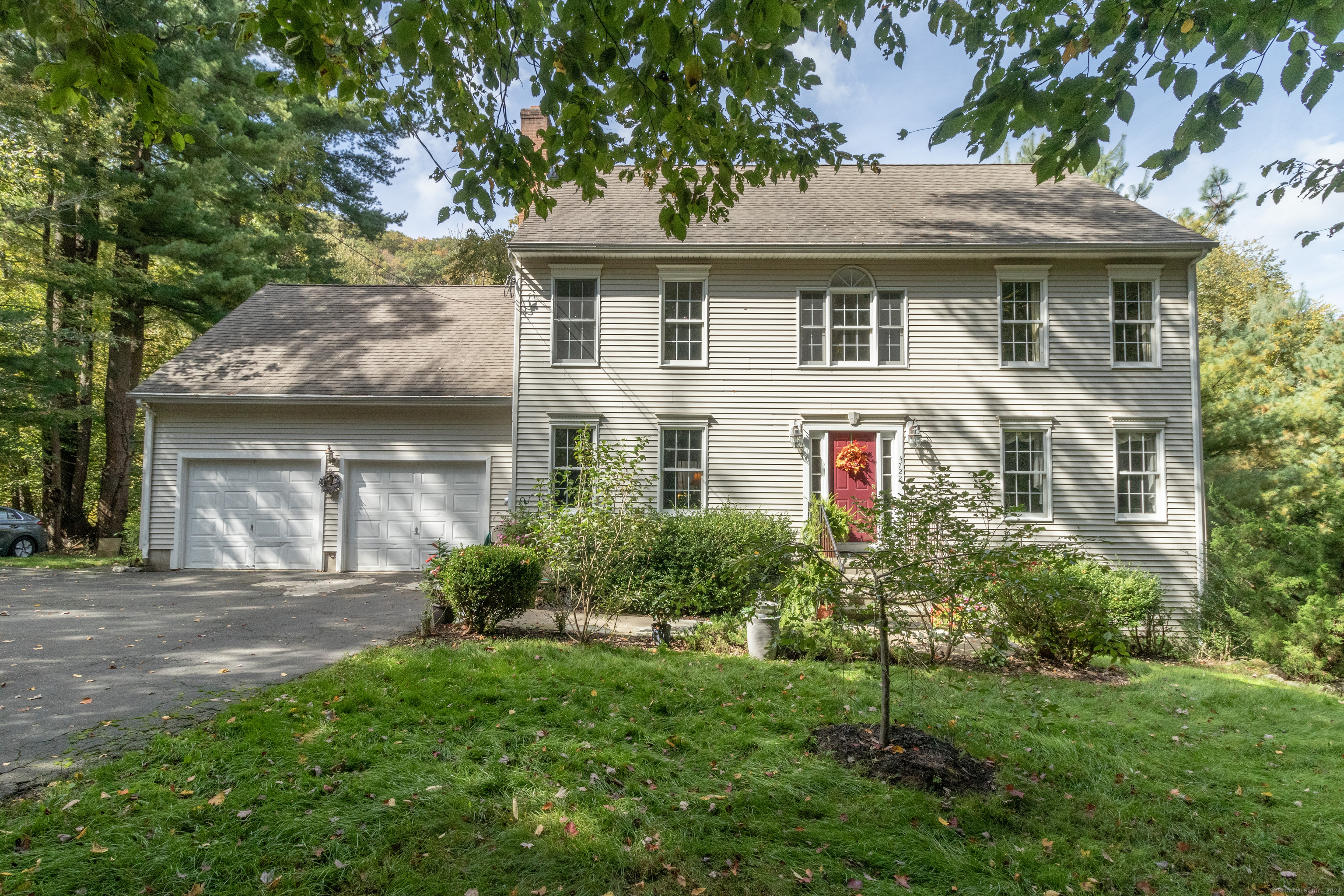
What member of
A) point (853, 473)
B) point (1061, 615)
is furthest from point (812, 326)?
point (1061, 615)

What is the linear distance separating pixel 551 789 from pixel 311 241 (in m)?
20.8

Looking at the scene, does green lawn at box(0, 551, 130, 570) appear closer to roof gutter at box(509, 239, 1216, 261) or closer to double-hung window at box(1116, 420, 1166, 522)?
roof gutter at box(509, 239, 1216, 261)

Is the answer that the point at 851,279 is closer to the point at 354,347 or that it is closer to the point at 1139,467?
the point at 1139,467

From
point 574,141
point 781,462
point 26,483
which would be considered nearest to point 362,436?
point 781,462

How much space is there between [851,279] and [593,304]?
5040mm

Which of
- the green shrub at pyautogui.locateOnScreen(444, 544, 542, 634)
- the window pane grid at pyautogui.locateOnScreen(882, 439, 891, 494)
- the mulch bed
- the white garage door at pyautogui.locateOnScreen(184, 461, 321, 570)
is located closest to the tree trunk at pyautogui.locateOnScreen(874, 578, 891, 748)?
the mulch bed

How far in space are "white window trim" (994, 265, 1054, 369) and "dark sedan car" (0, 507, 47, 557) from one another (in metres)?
22.2

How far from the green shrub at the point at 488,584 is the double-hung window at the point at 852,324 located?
6.94 metres

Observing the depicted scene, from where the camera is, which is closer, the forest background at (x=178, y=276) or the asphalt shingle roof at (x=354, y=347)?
the asphalt shingle roof at (x=354, y=347)

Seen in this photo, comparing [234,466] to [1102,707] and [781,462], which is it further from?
[1102,707]

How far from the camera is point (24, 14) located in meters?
2.80

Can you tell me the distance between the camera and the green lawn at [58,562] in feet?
41.9

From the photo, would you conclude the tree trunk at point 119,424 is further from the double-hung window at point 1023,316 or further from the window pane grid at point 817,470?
the double-hung window at point 1023,316

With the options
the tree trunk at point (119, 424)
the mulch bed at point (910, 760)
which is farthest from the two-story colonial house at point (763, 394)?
the mulch bed at point (910, 760)
